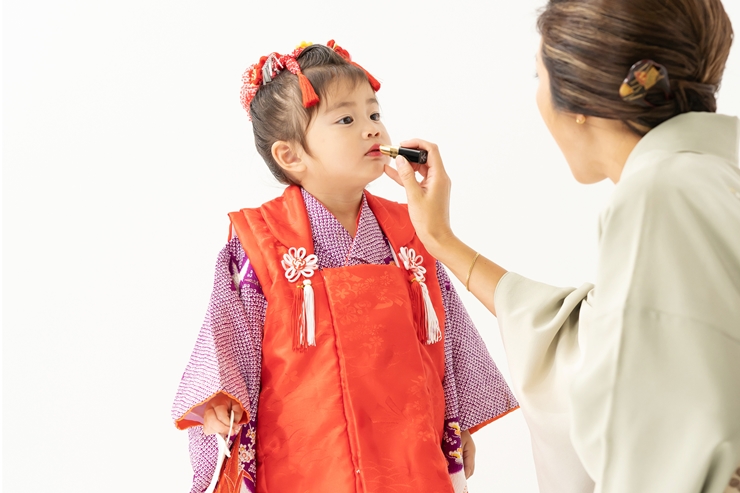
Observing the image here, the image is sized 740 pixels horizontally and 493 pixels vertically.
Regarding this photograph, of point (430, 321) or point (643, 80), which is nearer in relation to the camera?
point (643, 80)

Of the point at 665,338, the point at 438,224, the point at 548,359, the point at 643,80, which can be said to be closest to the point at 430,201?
the point at 438,224

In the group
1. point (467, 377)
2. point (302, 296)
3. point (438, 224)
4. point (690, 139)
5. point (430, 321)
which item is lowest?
point (467, 377)

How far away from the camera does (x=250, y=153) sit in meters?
2.76

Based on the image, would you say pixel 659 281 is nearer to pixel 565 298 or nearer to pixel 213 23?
pixel 565 298

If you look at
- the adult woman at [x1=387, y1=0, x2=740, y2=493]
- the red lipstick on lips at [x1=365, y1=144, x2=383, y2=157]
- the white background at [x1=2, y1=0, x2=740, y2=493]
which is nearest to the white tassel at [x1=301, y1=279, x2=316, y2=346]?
the red lipstick on lips at [x1=365, y1=144, x2=383, y2=157]

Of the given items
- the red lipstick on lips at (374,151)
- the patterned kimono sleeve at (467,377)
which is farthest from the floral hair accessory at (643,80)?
the patterned kimono sleeve at (467,377)

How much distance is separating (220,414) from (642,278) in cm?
86

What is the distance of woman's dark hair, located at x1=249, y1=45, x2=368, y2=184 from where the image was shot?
6.06 feet

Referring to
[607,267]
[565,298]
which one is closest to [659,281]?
[607,267]

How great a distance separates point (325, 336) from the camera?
5.71 ft

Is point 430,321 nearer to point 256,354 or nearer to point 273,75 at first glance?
point 256,354

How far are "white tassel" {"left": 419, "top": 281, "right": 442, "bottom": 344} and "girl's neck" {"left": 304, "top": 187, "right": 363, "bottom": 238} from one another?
0.19 m

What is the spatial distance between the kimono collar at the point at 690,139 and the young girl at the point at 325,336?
64 cm

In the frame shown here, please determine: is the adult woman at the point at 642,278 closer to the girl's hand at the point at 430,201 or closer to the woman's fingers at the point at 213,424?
the girl's hand at the point at 430,201
